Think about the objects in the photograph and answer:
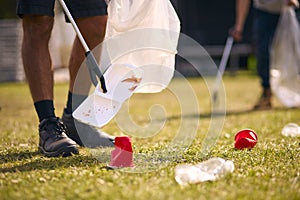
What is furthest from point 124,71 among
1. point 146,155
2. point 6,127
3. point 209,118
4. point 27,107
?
point 27,107

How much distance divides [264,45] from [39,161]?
393 cm

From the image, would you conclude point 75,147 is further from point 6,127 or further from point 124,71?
point 6,127

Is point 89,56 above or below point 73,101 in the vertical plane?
above

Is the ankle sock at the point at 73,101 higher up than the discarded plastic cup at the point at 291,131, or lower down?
higher up

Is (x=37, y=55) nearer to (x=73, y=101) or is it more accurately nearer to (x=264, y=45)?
(x=73, y=101)

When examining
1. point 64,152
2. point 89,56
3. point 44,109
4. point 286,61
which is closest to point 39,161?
point 64,152

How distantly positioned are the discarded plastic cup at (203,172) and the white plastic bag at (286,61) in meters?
3.95

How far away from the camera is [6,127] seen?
15.4 feet

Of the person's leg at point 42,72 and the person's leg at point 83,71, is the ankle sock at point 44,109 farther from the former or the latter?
the person's leg at point 83,71

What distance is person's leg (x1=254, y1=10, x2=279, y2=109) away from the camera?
6.34 m

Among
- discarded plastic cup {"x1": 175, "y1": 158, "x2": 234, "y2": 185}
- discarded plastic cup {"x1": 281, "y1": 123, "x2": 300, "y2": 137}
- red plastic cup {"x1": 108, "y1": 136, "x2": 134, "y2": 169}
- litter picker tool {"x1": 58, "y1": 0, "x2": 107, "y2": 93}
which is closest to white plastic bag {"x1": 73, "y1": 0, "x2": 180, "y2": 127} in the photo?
litter picker tool {"x1": 58, "y1": 0, "x2": 107, "y2": 93}

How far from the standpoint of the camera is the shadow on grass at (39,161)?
2.83 m

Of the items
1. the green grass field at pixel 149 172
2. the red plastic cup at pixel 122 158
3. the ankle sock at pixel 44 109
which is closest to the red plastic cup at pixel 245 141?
the green grass field at pixel 149 172

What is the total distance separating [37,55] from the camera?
10.5 feet
